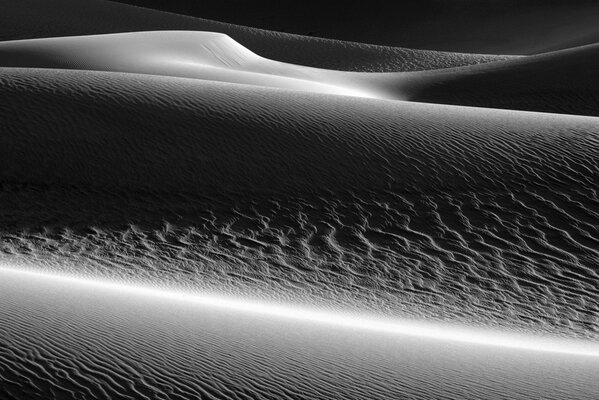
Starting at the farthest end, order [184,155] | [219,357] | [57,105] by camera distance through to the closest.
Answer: [57,105], [184,155], [219,357]

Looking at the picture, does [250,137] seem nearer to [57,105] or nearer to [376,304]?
[57,105]

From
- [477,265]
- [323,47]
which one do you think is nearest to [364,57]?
[323,47]

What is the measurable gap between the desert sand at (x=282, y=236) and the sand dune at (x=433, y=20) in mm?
27064

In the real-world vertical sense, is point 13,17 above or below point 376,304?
above

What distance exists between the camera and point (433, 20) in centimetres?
4047

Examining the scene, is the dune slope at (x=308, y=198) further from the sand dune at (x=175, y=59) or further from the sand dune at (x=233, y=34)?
the sand dune at (x=233, y=34)

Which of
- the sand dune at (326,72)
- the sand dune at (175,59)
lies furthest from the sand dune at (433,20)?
the sand dune at (175,59)

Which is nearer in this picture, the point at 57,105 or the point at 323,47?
the point at 57,105

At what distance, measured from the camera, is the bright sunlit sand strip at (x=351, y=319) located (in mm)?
4828

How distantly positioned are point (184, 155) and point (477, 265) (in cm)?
316

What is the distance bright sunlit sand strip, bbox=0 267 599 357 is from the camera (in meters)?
4.83

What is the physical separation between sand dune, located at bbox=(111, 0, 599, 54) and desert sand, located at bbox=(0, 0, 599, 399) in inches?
1066

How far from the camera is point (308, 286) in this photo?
21.6ft

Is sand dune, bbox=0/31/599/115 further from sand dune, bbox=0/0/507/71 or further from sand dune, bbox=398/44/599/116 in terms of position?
sand dune, bbox=0/0/507/71
